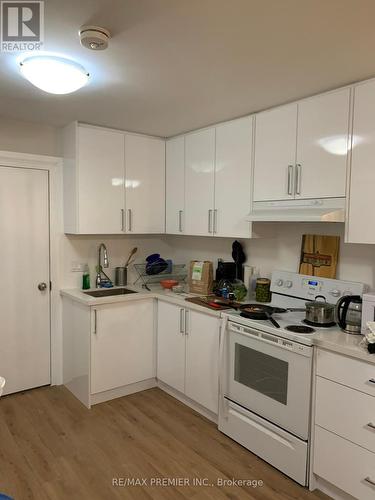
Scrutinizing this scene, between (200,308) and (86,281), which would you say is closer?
(200,308)

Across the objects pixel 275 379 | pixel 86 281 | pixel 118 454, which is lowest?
pixel 118 454

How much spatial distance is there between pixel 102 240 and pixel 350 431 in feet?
8.94

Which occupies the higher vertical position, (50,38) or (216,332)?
(50,38)

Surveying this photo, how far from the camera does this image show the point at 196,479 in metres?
2.27

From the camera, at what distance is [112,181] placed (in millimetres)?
Result: 3424

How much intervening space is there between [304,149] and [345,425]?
172 centimetres

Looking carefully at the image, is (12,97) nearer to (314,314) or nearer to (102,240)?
(102,240)

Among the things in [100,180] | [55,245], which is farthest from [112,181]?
[55,245]

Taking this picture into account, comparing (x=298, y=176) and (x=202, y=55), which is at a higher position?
(x=202, y=55)

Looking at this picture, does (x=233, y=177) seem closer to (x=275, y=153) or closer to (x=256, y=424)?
(x=275, y=153)

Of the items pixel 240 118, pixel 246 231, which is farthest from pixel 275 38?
pixel 246 231

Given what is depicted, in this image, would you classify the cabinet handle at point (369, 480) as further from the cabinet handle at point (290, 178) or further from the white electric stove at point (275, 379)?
the cabinet handle at point (290, 178)

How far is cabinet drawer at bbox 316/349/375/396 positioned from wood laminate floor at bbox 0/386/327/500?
74 cm

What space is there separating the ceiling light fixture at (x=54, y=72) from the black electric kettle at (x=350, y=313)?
2.01m
